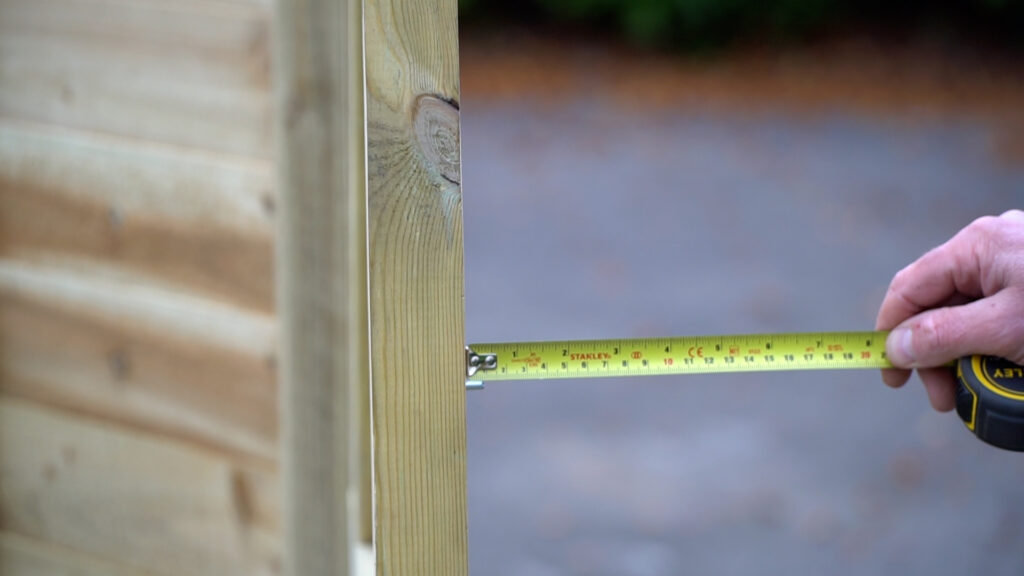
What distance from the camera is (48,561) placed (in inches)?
83.4

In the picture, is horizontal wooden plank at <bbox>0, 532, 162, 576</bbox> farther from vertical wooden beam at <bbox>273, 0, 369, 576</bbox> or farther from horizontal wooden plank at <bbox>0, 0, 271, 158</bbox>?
horizontal wooden plank at <bbox>0, 0, 271, 158</bbox>

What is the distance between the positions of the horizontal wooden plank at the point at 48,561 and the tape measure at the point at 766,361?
1.11 metres

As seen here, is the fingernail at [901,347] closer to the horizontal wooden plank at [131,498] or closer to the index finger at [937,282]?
the index finger at [937,282]

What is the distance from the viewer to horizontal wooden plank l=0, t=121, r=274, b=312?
6.13 feet

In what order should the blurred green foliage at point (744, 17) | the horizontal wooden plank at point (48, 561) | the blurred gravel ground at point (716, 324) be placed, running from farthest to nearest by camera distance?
the blurred green foliage at point (744, 17), the blurred gravel ground at point (716, 324), the horizontal wooden plank at point (48, 561)

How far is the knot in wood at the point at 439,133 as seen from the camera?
43.5 inches

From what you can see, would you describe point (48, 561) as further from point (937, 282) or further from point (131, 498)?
point (937, 282)

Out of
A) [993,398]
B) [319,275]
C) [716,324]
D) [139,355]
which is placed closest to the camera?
[993,398]

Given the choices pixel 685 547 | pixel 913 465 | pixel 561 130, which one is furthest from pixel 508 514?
pixel 561 130

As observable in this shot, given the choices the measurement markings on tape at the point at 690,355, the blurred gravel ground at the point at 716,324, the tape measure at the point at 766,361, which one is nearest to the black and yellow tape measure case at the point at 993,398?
the tape measure at the point at 766,361

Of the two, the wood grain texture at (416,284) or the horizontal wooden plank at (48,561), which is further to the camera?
the horizontal wooden plank at (48,561)

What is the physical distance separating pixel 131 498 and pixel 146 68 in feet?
2.78

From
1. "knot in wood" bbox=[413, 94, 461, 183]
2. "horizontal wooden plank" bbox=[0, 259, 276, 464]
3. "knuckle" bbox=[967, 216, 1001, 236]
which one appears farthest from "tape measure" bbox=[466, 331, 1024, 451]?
"horizontal wooden plank" bbox=[0, 259, 276, 464]

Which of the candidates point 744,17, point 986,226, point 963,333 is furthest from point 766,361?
point 744,17
